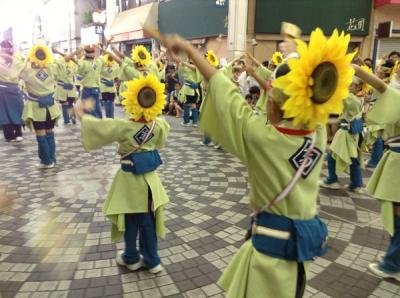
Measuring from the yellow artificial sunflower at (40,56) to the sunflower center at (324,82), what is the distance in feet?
21.0

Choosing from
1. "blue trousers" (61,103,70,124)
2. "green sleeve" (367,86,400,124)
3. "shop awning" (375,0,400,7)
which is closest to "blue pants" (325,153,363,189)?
"green sleeve" (367,86,400,124)

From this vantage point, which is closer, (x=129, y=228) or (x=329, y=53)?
(x=329, y=53)

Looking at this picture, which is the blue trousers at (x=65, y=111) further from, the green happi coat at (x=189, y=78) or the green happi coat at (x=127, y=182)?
the green happi coat at (x=127, y=182)

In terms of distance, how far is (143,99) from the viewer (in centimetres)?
330

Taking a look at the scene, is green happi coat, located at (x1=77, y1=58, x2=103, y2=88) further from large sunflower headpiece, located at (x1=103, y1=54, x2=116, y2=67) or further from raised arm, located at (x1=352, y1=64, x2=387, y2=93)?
raised arm, located at (x1=352, y1=64, x2=387, y2=93)

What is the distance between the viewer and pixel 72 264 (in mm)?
3617

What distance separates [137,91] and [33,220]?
2.56 meters

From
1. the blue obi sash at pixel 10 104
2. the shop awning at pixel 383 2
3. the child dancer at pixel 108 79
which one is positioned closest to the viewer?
the blue obi sash at pixel 10 104

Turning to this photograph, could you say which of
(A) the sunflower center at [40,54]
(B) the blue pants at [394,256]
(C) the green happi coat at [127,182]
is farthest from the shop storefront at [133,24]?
(B) the blue pants at [394,256]

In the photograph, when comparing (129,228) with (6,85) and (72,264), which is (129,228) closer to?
(72,264)

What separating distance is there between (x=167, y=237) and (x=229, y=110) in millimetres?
2830

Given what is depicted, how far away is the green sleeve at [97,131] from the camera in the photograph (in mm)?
3033

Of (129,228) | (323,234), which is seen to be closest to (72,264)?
(129,228)

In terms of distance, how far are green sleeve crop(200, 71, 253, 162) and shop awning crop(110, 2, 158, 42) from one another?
16.7 m
